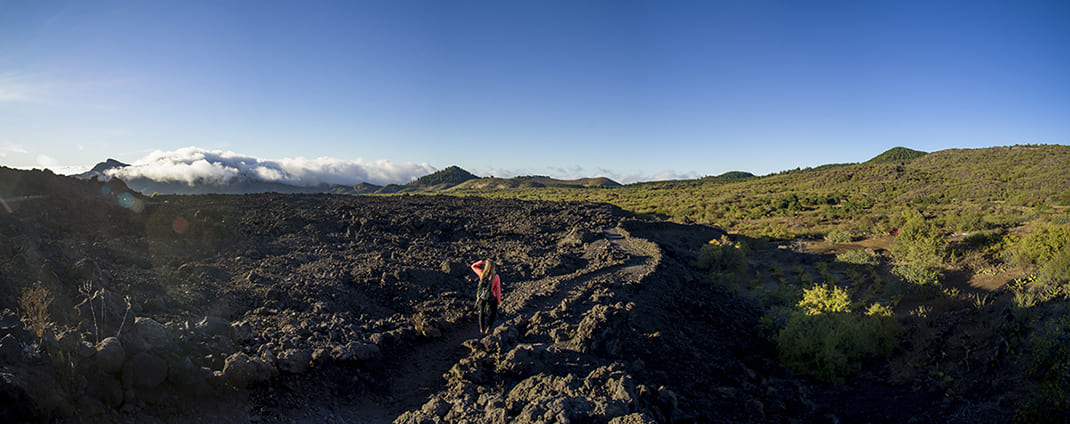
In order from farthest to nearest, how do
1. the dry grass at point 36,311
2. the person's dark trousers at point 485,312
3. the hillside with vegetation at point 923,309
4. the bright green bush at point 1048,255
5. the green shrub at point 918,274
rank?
the green shrub at point 918,274
the bright green bush at point 1048,255
the person's dark trousers at point 485,312
the hillside with vegetation at point 923,309
the dry grass at point 36,311

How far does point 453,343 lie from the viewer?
7.77m

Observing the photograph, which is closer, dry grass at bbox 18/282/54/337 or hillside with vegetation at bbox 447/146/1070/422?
dry grass at bbox 18/282/54/337

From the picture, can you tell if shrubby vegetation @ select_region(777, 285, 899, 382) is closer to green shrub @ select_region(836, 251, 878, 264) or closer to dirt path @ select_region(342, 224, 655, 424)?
dirt path @ select_region(342, 224, 655, 424)

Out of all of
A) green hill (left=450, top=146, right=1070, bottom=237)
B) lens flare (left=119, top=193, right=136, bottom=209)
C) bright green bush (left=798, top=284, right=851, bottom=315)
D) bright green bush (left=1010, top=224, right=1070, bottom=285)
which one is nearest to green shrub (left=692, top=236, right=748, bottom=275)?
bright green bush (left=798, top=284, right=851, bottom=315)

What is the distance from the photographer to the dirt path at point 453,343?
5.65 meters

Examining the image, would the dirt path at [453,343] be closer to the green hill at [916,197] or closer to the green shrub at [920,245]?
the green shrub at [920,245]

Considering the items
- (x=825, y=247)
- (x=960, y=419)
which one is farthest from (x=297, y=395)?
(x=825, y=247)

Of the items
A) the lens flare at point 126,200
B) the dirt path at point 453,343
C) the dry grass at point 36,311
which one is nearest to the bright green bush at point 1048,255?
the dirt path at point 453,343

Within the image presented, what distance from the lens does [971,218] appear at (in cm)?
1917

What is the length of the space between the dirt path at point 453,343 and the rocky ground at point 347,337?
1.5 inches

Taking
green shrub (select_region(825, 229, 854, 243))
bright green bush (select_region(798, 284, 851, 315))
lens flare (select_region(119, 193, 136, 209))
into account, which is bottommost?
bright green bush (select_region(798, 284, 851, 315))

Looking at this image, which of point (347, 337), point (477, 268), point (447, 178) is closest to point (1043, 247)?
point (477, 268)

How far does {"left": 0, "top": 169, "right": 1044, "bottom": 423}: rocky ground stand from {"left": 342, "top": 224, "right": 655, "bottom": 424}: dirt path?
0.04 meters

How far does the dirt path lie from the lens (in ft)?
18.5
